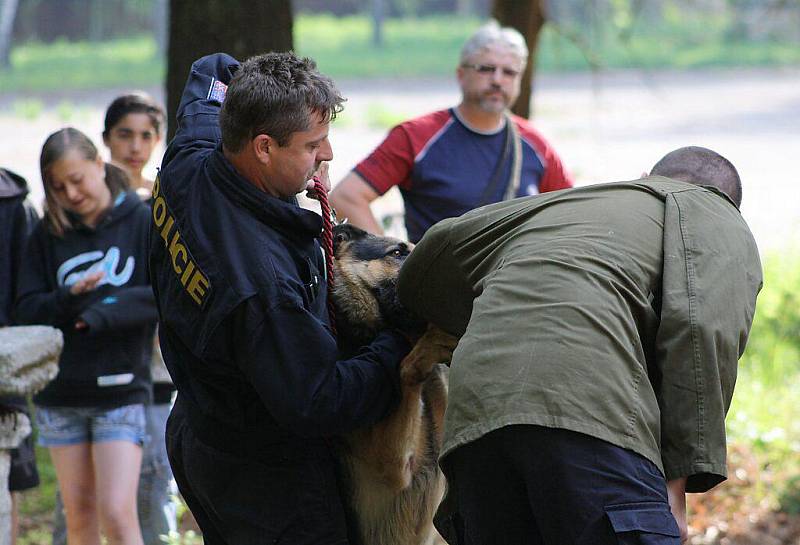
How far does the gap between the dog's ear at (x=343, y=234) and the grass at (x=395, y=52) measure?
19377mm

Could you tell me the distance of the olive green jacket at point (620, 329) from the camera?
7.22 feet

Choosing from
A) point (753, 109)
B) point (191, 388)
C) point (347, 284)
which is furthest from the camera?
point (753, 109)

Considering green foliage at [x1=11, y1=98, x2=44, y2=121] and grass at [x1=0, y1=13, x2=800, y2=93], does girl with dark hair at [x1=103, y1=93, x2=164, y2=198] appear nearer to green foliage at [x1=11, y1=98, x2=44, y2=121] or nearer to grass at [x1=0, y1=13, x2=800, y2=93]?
green foliage at [x1=11, y1=98, x2=44, y2=121]

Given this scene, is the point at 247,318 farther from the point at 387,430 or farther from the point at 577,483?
the point at 577,483

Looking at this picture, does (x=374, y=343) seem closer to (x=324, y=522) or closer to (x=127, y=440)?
(x=324, y=522)

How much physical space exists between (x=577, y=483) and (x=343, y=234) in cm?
130

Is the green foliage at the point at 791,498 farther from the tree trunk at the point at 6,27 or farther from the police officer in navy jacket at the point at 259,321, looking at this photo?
the tree trunk at the point at 6,27

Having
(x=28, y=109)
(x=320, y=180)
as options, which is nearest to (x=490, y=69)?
(x=320, y=180)

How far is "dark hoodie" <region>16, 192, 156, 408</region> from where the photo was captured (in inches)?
160

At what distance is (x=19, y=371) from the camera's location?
3.62 m

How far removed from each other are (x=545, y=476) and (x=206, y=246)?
0.97 meters

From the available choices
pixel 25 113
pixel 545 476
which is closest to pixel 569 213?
pixel 545 476

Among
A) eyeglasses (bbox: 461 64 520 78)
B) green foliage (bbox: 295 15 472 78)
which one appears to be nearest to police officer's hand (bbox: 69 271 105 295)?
eyeglasses (bbox: 461 64 520 78)

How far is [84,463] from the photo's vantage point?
13.6 ft
